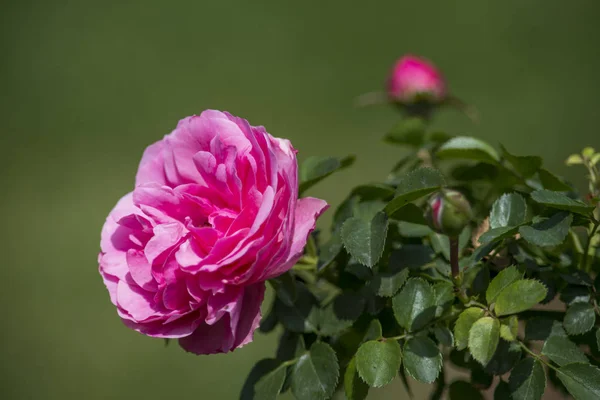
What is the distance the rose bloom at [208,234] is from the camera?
36cm

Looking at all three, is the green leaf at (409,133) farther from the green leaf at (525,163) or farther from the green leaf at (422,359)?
the green leaf at (422,359)

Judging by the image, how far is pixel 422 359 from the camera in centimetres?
37

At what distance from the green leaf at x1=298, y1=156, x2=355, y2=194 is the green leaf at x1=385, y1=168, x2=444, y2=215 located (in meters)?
0.06

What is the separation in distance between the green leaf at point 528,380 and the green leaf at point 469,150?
15 cm

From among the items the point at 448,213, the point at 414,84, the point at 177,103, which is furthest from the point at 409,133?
the point at 177,103

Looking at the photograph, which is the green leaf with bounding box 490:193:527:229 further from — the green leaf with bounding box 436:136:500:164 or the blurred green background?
the blurred green background

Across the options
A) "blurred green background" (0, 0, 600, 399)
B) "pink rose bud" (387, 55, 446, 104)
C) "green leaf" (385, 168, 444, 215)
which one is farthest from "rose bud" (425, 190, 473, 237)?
"blurred green background" (0, 0, 600, 399)

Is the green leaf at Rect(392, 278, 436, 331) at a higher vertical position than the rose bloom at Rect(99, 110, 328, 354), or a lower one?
lower

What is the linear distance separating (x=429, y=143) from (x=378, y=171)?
5.21ft

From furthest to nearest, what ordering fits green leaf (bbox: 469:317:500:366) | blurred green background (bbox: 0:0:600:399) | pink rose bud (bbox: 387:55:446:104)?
blurred green background (bbox: 0:0:600:399) < pink rose bud (bbox: 387:55:446:104) < green leaf (bbox: 469:317:500:366)

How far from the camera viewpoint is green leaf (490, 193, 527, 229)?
1.31 feet

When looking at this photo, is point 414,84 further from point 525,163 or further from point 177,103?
point 177,103

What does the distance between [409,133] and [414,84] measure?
0.32 meters

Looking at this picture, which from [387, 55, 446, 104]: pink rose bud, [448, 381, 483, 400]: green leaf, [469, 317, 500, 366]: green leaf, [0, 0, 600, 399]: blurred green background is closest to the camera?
[469, 317, 500, 366]: green leaf
